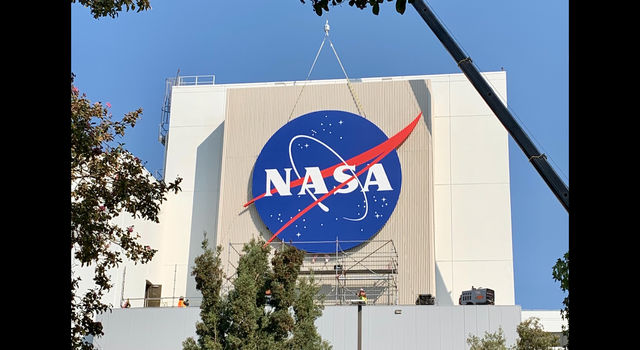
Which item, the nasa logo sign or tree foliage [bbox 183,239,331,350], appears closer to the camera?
tree foliage [bbox 183,239,331,350]

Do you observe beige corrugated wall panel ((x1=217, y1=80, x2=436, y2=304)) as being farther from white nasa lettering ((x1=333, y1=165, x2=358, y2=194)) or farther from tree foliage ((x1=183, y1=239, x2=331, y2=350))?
tree foliage ((x1=183, y1=239, x2=331, y2=350))

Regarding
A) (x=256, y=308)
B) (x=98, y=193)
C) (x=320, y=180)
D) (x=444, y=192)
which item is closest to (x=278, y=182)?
(x=320, y=180)

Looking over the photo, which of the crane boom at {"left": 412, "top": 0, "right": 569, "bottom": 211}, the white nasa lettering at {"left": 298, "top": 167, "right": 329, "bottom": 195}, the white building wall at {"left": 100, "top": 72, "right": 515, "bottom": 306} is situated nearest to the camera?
the crane boom at {"left": 412, "top": 0, "right": 569, "bottom": 211}

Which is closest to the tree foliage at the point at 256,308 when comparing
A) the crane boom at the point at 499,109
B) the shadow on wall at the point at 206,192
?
the crane boom at the point at 499,109

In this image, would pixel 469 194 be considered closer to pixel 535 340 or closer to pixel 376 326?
pixel 376 326

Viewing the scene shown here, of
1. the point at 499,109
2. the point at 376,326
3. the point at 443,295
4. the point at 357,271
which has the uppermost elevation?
the point at 499,109

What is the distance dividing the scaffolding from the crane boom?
11775mm

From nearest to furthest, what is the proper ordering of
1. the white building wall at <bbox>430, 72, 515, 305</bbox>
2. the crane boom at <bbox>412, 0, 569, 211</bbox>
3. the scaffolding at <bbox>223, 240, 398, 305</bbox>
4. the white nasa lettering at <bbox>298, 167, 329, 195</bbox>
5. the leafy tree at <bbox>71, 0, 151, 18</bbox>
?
the leafy tree at <bbox>71, 0, 151, 18</bbox>
the crane boom at <bbox>412, 0, 569, 211</bbox>
the scaffolding at <bbox>223, 240, 398, 305</bbox>
the white building wall at <bbox>430, 72, 515, 305</bbox>
the white nasa lettering at <bbox>298, 167, 329, 195</bbox>

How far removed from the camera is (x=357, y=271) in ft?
118

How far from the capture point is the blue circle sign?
3631 cm

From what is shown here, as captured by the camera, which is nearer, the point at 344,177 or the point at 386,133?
the point at 344,177

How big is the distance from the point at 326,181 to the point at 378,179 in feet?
7.68

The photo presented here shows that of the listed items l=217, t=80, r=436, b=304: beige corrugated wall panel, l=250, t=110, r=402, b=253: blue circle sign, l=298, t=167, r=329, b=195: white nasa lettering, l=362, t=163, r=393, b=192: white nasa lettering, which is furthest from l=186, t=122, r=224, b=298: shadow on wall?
l=362, t=163, r=393, b=192: white nasa lettering
